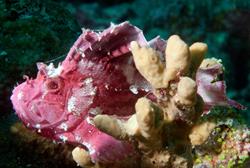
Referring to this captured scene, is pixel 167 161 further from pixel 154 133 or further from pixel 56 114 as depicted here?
pixel 56 114

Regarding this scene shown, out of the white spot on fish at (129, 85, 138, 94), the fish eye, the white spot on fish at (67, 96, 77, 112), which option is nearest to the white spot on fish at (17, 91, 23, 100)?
the fish eye

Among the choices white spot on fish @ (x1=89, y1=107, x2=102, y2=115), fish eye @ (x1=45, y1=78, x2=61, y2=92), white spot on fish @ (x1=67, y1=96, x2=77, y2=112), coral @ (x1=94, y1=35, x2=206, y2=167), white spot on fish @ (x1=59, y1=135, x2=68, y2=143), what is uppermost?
fish eye @ (x1=45, y1=78, x2=61, y2=92)

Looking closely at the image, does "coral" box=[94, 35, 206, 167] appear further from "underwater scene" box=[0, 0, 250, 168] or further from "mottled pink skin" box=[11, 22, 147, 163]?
"mottled pink skin" box=[11, 22, 147, 163]

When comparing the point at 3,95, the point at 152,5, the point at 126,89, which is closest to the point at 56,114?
the point at 126,89

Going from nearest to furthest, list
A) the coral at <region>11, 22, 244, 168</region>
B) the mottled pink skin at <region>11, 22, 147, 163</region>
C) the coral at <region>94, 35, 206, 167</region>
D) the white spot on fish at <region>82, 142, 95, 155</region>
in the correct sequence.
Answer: the coral at <region>94, 35, 206, 167</region>, the coral at <region>11, 22, 244, 168</region>, the white spot on fish at <region>82, 142, 95, 155</region>, the mottled pink skin at <region>11, 22, 147, 163</region>

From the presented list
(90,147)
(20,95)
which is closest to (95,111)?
(90,147)

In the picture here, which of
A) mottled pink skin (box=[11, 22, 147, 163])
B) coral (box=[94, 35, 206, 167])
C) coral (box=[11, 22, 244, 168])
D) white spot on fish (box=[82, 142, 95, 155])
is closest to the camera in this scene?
coral (box=[94, 35, 206, 167])

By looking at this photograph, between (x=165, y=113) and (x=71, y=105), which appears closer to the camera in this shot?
(x=165, y=113)

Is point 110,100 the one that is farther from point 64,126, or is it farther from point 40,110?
point 40,110
